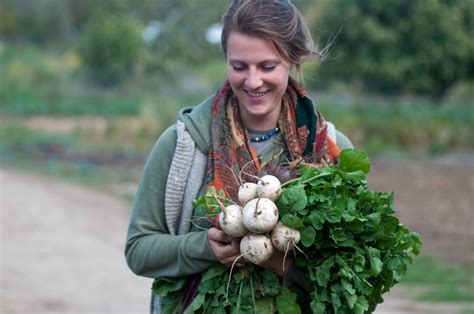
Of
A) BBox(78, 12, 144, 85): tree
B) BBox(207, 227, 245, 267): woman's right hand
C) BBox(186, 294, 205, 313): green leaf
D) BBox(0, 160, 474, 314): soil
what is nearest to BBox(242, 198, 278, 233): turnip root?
BBox(207, 227, 245, 267): woman's right hand

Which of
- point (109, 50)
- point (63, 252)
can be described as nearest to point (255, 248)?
point (63, 252)

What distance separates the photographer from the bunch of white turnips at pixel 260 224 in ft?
8.68

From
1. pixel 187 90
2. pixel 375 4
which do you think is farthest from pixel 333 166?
pixel 187 90

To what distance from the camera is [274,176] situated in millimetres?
2816

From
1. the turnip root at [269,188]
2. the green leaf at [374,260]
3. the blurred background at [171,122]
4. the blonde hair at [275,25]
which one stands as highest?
the blurred background at [171,122]

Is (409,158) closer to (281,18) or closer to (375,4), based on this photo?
(375,4)

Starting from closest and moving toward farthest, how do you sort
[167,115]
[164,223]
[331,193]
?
[331,193] < [164,223] < [167,115]

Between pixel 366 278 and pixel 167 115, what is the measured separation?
16846 mm

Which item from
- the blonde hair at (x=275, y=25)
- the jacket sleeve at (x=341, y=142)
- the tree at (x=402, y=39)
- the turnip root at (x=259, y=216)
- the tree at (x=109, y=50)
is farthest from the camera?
the tree at (x=109, y=50)

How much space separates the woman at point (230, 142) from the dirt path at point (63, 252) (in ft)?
15.3

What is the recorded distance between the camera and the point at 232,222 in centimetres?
270

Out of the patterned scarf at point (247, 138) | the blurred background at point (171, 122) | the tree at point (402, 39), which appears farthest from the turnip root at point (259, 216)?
the tree at point (402, 39)

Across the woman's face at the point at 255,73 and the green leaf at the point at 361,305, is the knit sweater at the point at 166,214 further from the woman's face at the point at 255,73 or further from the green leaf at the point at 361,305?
the green leaf at the point at 361,305

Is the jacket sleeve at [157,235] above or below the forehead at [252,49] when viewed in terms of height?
below
